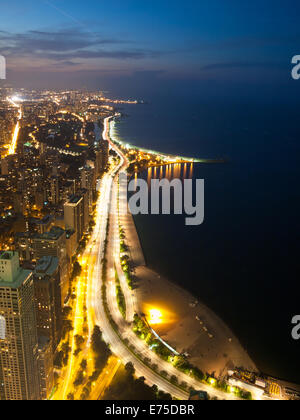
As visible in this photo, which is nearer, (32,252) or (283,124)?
(32,252)

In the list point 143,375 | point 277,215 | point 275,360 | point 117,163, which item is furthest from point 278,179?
point 143,375

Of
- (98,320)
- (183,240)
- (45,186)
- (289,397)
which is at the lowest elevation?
(289,397)

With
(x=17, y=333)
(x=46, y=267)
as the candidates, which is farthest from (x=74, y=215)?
(x=17, y=333)

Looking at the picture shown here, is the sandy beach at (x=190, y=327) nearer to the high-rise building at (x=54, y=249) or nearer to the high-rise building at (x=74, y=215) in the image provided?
the high-rise building at (x=54, y=249)

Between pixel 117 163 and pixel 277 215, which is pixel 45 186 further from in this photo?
pixel 277 215

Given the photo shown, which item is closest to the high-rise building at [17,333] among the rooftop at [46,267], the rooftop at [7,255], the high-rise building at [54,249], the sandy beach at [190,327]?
the rooftop at [7,255]
